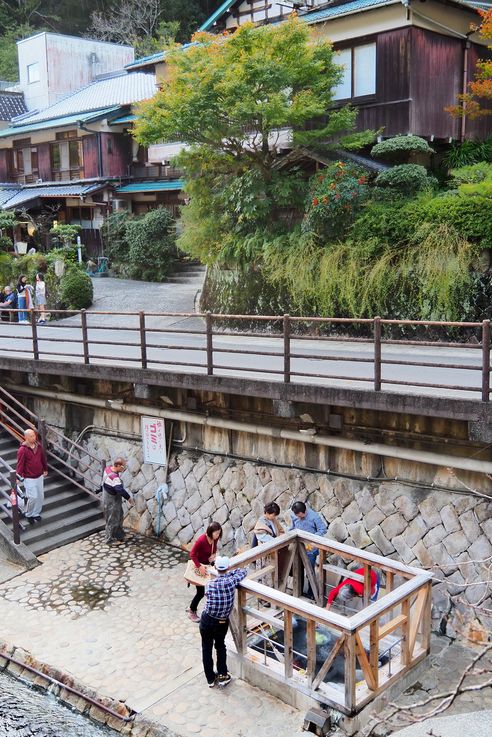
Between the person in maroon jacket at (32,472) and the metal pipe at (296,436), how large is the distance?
1644mm

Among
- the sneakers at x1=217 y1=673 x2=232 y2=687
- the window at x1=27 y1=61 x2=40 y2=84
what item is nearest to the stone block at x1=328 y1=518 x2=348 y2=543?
the sneakers at x1=217 y1=673 x2=232 y2=687

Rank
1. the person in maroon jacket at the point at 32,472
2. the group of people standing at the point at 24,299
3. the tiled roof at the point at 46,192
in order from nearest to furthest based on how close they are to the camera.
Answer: the person in maroon jacket at the point at 32,472
the group of people standing at the point at 24,299
the tiled roof at the point at 46,192

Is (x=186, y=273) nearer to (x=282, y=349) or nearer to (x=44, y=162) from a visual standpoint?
(x=44, y=162)

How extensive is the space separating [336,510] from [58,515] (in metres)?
5.66

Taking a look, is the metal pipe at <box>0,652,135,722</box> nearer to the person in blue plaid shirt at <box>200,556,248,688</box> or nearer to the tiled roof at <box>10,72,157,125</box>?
the person in blue plaid shirt at <box>200,556,248,688</box>

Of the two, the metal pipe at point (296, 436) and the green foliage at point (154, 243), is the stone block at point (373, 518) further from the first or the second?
the green foliage at point (154, 243)

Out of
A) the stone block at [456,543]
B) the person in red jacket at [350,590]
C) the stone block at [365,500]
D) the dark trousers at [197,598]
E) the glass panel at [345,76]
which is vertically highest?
the glass panel at [345,76]

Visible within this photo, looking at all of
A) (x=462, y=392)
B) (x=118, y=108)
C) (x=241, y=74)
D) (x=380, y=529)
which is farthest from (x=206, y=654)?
(x=118, y=108)

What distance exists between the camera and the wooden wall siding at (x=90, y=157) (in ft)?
106

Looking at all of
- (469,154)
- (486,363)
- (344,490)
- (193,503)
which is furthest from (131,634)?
(469,154)

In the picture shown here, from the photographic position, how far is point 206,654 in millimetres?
8203

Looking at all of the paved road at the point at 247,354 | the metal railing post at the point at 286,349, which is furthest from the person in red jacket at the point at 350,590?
the metal railing post at the point at 286,349

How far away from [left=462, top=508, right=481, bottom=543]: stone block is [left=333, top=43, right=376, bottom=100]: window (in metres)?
12.6

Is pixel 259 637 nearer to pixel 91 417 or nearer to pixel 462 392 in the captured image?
pixel 462 392
